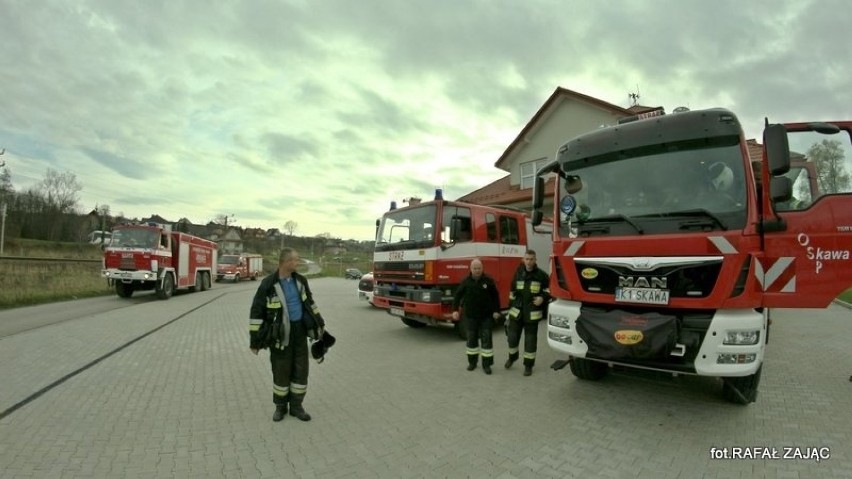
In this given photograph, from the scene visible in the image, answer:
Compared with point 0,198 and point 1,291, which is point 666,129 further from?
point 0,198

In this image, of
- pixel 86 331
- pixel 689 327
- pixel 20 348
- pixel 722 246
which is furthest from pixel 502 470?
pixel 86 331

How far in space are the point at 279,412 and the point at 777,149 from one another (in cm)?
513

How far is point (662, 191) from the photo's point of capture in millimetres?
4379

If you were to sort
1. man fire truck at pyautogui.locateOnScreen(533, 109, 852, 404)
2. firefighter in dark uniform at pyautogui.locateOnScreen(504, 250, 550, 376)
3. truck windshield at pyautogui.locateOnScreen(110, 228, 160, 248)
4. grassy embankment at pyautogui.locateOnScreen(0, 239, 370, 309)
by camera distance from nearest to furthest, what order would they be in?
man fire truck at pyautogui.locateOnScreen(533, 109, 852, 404) < firefighter in dark uniform at pyautogui.locateOnScreen(504, 250, 550, 376) < grassy embankment at pyautogui.locateOnScreen(0, 239, 370, 309) < truck windshield at pyautogui.locateOnScreen(110, 228, 160, 248)

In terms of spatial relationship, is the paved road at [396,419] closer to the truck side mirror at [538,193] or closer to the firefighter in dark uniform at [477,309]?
the firefighter in dark uniform at [477,309]

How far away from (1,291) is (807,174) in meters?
21.0

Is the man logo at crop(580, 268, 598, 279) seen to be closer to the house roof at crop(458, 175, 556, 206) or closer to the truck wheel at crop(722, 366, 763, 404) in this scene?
the truck wheel at crop(722, 366, 763, 404)

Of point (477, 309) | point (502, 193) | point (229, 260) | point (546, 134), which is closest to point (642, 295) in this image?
point (477, 309)

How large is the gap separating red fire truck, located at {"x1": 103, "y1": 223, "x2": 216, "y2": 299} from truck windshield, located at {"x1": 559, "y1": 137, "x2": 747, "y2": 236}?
52.9ft

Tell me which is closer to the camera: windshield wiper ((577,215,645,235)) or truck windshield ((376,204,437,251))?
windshield wiper ((577,215,645,235))

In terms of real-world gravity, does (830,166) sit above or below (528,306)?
above

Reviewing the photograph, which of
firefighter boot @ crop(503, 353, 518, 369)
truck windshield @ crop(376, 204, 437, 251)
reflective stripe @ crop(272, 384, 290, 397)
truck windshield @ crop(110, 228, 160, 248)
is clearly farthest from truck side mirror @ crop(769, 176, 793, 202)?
truck windshield @ crop(110, 228, 160, 248)

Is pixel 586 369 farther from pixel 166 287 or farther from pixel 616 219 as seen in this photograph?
pixel 166 287

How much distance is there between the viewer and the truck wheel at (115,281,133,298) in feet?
54.8
